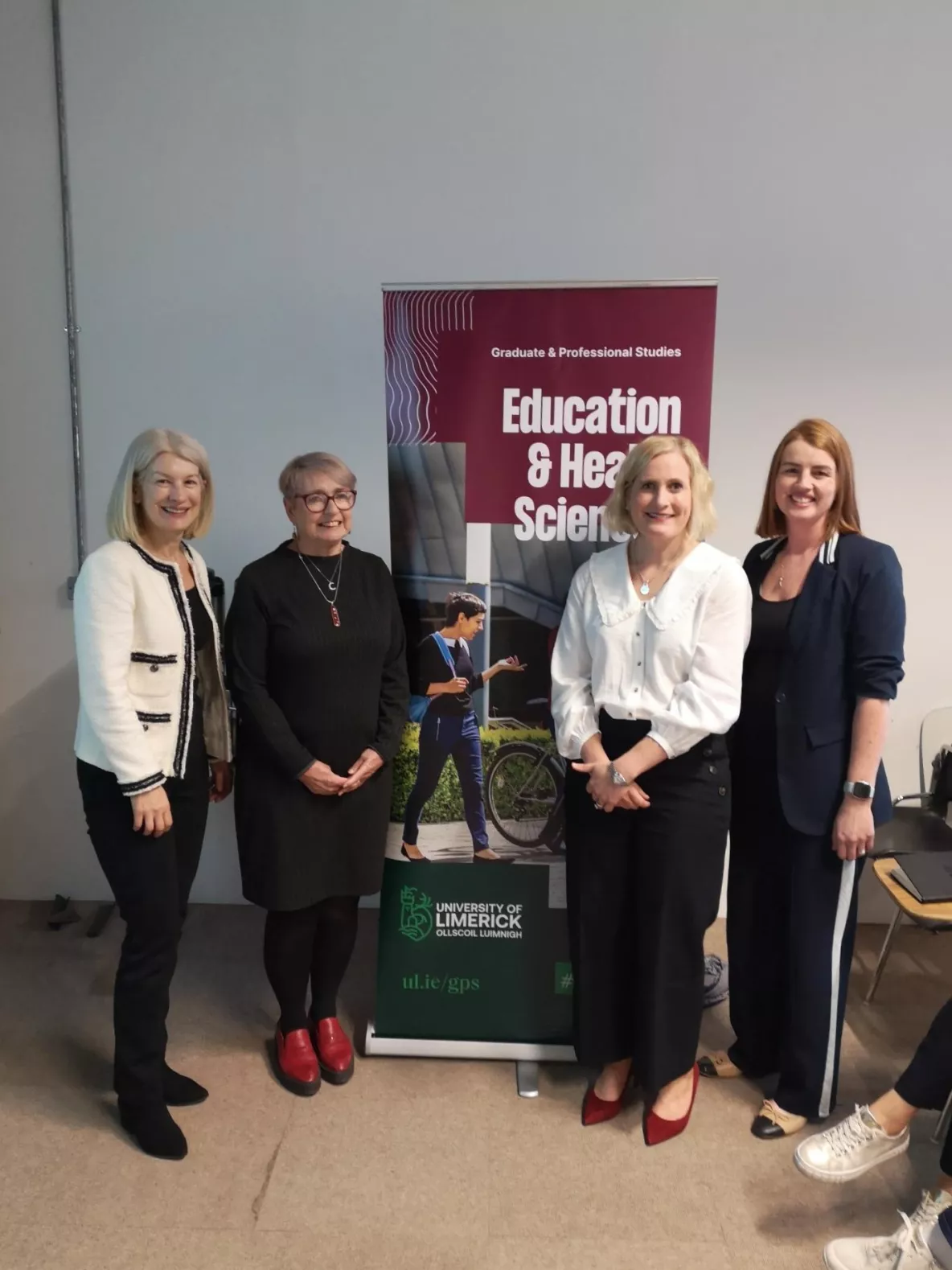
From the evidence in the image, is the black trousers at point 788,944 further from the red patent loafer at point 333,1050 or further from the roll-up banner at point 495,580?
the red patent loafer at point 333,1050

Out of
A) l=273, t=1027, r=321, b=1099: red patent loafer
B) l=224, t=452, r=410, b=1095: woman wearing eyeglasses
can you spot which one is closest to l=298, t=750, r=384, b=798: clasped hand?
l=224, t=452, r=410, b=1095: woman wearing eyeglasses

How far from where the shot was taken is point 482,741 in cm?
228

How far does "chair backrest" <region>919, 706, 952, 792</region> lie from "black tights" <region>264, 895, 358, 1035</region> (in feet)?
6.72

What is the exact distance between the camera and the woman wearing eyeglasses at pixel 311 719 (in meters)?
2.03

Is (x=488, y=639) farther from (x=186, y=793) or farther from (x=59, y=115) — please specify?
(x=59, y=115)

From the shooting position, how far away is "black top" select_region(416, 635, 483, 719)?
2.25 metres

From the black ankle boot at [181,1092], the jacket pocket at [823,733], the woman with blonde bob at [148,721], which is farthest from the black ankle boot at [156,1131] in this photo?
the jacket pocket at [823,733]

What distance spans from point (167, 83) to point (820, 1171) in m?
3.59

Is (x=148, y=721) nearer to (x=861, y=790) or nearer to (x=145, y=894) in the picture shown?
(x=145, y=894)

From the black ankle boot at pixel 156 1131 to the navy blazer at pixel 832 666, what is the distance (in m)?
1.63

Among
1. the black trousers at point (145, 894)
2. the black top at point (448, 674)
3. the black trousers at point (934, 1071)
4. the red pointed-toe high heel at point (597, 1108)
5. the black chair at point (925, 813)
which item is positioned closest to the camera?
the black trousers at point (934, 1071)

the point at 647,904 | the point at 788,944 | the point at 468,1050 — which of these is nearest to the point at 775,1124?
the point at 788,944

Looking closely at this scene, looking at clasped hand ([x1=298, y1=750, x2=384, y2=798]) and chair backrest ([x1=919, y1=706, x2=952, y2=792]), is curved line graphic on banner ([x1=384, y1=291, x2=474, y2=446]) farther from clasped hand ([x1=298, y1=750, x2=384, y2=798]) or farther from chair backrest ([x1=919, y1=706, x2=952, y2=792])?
chair backrest ([x1=919, y1=706, x2=952, y2=792])

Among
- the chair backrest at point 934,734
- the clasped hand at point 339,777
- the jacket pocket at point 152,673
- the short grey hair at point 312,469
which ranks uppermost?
the short grey hair at point 312,469
